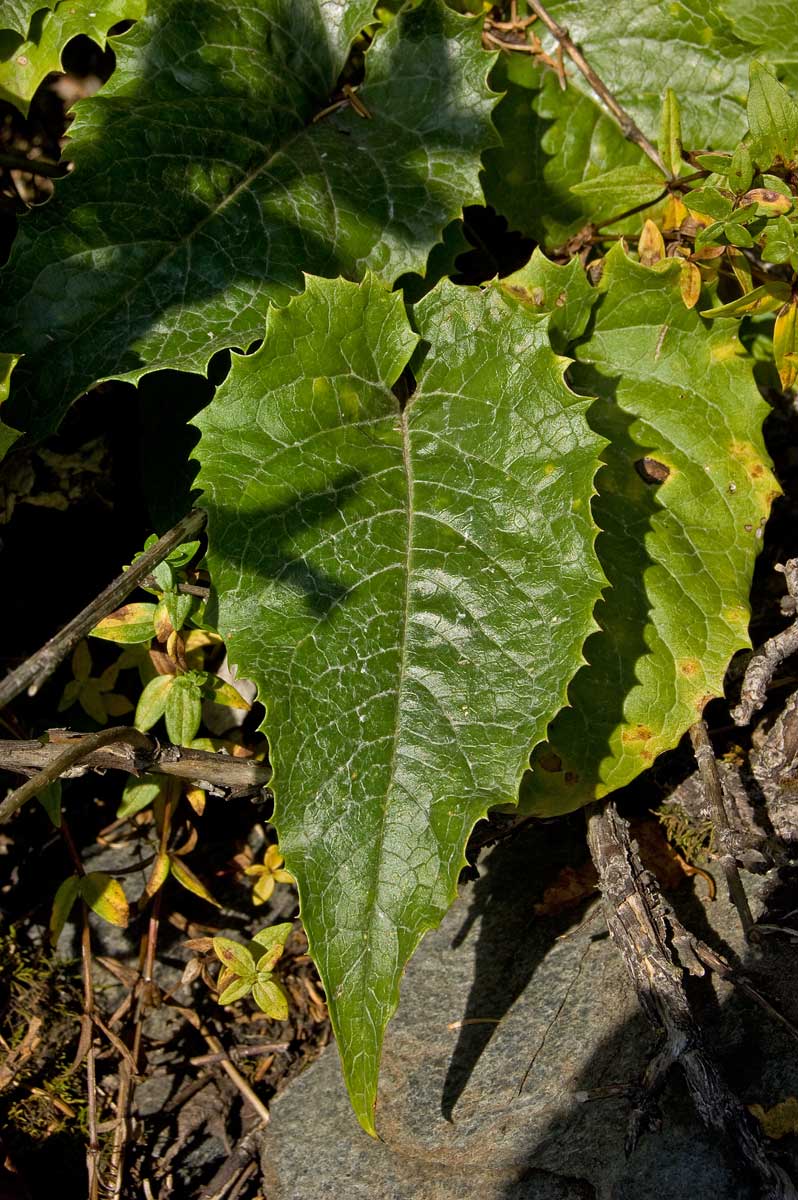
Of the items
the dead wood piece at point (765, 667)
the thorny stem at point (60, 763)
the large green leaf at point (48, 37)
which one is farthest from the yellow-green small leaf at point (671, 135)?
the thorny stem at point (60, 763)

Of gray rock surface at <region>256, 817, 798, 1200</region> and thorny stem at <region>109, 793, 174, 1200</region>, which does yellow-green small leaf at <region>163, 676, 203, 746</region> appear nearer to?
thorny stem at <region>109, 793, 174, 1200</region>

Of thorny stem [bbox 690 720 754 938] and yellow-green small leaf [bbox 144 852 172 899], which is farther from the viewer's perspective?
yellow-green small leaf [bbox 144 852 172 899]

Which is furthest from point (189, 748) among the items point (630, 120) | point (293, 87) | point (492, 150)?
point (630, 120)

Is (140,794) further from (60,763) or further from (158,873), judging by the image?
(60,763)

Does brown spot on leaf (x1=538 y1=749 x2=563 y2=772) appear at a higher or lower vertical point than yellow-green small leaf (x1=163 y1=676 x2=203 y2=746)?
lower

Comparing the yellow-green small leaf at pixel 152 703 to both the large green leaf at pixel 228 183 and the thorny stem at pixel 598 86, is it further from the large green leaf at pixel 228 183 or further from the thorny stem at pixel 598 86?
the thorny stem at pixel 598 86

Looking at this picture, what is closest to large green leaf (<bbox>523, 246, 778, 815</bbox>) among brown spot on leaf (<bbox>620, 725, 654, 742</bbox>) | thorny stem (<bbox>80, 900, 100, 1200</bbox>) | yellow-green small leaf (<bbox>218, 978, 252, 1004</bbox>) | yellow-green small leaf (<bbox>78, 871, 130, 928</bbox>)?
brown spot on leaf (<bbox>620, 725, 654, 742</bbox>)
